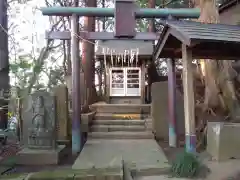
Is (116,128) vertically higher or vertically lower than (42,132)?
lower

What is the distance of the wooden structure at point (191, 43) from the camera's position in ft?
17.5

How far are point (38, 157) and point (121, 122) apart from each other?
164 inches

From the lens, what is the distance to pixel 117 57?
13.5 metres

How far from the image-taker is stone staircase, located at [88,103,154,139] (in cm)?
974

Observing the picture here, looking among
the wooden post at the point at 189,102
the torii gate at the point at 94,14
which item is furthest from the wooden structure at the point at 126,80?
the wooden post at the point at 189,102

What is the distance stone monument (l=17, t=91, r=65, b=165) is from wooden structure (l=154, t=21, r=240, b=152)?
3.28 m

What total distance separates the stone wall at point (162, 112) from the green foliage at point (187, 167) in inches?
151

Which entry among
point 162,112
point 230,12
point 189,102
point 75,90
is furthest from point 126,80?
point 189,102

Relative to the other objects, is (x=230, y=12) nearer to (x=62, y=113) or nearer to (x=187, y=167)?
(x=62, y=113)

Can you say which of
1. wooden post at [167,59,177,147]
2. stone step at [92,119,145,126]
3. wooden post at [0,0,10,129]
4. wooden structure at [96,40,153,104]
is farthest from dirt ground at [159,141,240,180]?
wooden structure at [96,40,153,104]

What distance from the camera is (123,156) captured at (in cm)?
714

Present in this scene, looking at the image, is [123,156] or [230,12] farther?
[230,12]

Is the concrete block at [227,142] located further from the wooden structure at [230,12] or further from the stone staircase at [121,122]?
the wooden structure at [230,12]

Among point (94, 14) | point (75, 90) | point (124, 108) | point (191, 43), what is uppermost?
point (94, 14)
